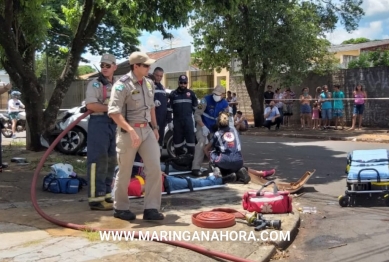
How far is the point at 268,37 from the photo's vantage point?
2008 cm

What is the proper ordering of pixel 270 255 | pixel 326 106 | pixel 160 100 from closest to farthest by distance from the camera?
pixel 270 255 < pixel 160 100 < pixel 326 106

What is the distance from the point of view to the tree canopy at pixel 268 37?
2045cm

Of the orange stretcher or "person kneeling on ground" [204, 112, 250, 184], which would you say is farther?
"person kneeling on ground" [204, 112, 250, 184]

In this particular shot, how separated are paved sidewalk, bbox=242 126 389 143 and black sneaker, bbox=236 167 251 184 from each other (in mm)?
8723

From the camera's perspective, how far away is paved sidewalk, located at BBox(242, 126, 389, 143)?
16.9m

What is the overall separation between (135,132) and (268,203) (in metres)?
2.02

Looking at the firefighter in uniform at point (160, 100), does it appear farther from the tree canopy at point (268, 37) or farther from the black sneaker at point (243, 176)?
the tree canopy at point (268, 37)

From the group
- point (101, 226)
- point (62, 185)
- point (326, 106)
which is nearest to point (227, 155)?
point (62, 185)

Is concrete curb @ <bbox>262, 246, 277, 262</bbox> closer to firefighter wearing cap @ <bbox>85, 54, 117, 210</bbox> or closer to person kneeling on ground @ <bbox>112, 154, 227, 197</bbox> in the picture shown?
firefighter wearing cap @ <bbox>85, 54, 117, 210</bbox>

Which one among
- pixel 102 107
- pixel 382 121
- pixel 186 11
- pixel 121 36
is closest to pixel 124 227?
pixel 102 107

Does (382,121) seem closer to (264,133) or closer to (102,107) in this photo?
(264,133)

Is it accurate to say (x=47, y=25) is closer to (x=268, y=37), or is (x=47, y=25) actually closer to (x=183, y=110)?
(x=183, y=110)

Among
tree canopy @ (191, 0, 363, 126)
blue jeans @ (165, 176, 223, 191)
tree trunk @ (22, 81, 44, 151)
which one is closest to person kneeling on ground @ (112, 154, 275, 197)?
blue jeans @ (165, 176, 223, 191)

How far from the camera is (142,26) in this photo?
12078 millimetres
